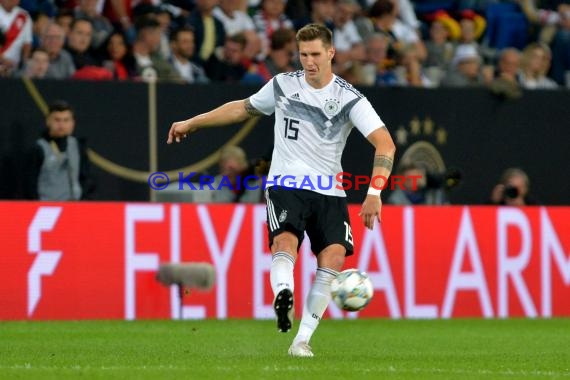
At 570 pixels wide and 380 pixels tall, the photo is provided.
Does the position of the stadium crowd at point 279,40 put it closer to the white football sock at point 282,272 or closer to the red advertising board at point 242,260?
the red advertising board at point 242,260

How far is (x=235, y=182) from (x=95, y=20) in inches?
106

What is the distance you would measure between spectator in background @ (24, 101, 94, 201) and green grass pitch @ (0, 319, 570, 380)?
1746 mm

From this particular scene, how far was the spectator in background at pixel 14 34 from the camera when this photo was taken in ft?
52.5

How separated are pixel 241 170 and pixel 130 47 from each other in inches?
85.1

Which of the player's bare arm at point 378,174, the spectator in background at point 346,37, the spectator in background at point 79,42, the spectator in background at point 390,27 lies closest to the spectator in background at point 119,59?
the spectator in background at point 79,42

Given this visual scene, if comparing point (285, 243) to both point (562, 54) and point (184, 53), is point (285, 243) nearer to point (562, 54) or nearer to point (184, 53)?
point (184, 53)

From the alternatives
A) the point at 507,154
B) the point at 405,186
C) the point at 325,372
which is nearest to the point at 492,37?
the point at 507,154

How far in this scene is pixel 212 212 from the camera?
15578 millimetres

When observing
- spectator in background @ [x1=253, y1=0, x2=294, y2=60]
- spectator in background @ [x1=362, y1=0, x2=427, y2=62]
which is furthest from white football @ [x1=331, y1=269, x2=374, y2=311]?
spectator in background @ [x1=362, y1=0, x2=427, y2=62]

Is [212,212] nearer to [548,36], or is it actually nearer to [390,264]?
[390,264]

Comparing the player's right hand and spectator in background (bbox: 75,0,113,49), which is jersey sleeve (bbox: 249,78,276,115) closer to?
the player's right hand

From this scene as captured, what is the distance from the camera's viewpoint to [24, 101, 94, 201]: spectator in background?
49.4ft

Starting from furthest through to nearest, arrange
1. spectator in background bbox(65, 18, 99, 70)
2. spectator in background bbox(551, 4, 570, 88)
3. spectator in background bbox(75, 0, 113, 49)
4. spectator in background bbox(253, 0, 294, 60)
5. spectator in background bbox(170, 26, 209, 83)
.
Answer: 1. spectator in background bbox(551, 4, 570, 88)
2. spectator in background bbox(253, 0, 294, 60)
3. spectator in background bbox(170, 26, 209, 83)
4. spectator in background bbox(75, 0, 113, 49)
5. spectator in background bbox(65, 18, 99, 70)

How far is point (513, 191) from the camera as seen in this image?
17.5 m
